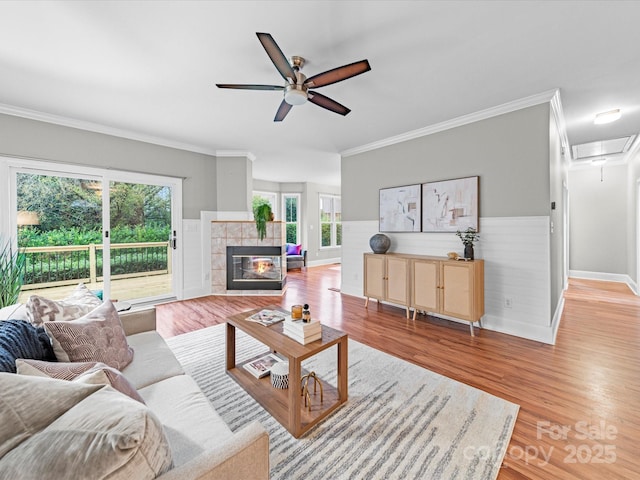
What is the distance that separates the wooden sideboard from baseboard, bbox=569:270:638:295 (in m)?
4.45

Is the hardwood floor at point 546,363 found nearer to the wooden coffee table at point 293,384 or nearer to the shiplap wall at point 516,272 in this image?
the shiplap wall at point 516,272

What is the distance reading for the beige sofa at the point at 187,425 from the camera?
0.81 meters

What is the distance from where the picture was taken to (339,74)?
2102 mm

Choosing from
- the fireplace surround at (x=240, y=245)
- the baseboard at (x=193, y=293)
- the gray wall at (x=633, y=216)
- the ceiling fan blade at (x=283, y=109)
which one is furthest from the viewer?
the fireplace surround at (x=240, y=245)

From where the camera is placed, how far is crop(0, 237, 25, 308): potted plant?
277cm

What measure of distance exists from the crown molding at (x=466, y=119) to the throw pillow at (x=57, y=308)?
4.20 meters

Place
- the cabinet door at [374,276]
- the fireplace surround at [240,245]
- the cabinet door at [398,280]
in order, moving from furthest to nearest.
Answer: the fireplace surround at [240,245] < the cabinet door at [374,276] < the cabinet door at [398,280]

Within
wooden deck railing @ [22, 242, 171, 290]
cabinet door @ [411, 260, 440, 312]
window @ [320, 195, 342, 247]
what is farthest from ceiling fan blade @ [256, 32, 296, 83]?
window @ [320, 195, 342, 247]

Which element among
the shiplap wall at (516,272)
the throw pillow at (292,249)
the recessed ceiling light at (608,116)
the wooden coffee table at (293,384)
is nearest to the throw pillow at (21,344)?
the wooden coffee table at (293,384)

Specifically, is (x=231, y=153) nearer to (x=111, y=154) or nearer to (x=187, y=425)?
(x=111, y=154)

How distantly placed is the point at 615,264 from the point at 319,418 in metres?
7.44

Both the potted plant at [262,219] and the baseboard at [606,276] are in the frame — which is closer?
the potted plant at [262,219]

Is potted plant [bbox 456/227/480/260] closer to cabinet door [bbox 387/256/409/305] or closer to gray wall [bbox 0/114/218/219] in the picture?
cabinet door [bbox 387/256/409/305]

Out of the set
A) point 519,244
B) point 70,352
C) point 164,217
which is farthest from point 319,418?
point 164,217
